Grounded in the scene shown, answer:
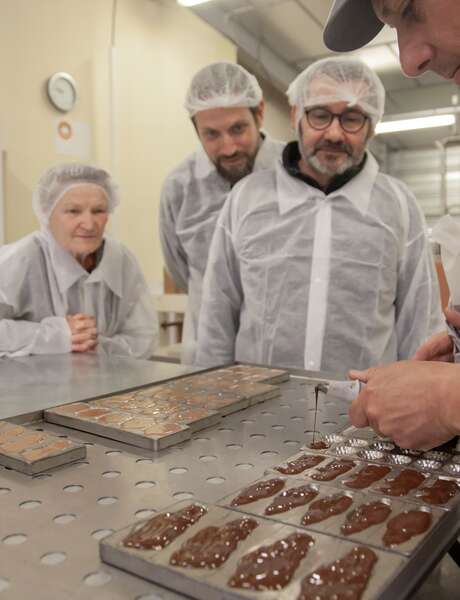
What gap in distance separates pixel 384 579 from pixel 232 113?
82.0 inches

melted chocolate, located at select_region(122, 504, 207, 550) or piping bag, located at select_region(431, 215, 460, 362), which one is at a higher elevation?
piping bag, located at select_region(431, 215, 460, 362)

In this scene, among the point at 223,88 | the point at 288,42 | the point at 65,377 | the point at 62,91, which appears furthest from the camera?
the point at 288,42

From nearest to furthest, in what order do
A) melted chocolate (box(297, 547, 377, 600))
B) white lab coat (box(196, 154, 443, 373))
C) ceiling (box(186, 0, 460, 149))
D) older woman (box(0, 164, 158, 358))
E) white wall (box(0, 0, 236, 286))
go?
melted chocolate (box(297, 547, 377, 600)) → white lab coat (box(196, 154, 443, 373)) → older woman (box(0, 164, 158, 358)) → white wall (box(0, 0, 236, 286)) → ceiling (box(186, 0, 460, 149))

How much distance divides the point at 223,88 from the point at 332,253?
930 millimetres

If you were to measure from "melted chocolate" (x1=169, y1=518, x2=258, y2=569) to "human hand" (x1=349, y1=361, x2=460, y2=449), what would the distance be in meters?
0.32

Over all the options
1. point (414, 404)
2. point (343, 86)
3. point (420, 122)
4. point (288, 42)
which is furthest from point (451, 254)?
point (420, 122)

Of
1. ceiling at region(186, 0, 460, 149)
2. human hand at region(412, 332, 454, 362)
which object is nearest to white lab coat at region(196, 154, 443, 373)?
human hand at region(412, 332, 454, 362)

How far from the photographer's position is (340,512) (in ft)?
1.98

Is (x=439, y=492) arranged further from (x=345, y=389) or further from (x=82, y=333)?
(x=82, y=333)

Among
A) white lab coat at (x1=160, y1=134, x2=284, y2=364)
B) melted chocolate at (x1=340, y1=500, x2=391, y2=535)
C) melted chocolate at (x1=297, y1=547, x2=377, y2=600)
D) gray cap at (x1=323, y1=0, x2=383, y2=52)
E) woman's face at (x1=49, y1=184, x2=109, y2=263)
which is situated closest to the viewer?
melted chocolate at (x1=297, y1=547, x2=377, y2=600)

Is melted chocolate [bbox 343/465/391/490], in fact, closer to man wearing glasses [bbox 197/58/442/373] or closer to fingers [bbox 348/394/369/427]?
fingers [bbox 348/394/369/427]

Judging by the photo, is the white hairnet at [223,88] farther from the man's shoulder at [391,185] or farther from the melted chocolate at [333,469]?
the melted chocolate at [333,469]

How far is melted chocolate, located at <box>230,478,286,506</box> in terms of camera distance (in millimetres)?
628

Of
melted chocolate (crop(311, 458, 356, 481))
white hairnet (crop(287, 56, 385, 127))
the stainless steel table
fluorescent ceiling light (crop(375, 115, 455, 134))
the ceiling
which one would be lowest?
the stainless steel table
